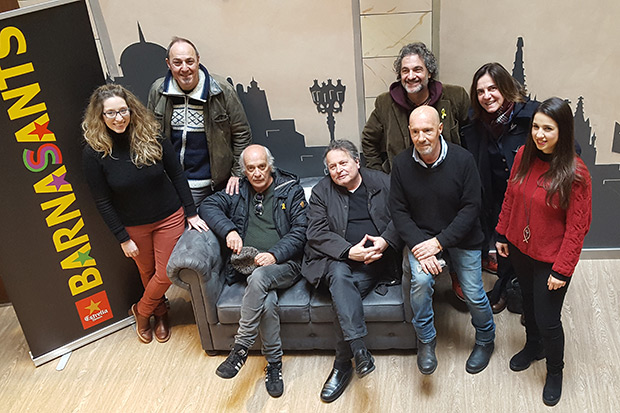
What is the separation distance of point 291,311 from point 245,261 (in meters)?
0.38

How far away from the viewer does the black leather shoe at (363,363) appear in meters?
2.75

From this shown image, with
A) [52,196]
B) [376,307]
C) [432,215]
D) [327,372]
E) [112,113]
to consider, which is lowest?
[327,372]

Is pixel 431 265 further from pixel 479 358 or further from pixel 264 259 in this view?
pixel 264 259

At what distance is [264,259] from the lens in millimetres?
3121

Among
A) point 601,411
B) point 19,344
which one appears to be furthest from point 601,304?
point 19,344

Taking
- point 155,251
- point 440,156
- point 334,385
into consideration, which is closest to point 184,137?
point 155,251

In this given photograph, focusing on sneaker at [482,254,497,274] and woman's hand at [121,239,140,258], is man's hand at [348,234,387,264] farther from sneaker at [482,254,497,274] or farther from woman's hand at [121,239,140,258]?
woman's hand at [121,239,140,258]

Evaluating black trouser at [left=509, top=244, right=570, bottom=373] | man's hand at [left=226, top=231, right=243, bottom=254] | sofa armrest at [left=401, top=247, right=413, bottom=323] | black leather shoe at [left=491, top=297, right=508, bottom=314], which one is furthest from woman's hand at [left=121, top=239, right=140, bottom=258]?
black leather shoe at [left=491, top=297, right=508, bottom=314]

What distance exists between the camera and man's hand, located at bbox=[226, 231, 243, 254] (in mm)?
3170

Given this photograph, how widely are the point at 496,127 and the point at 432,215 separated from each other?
60 cm

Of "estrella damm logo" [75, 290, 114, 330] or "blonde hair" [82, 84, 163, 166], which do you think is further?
"estrella damm logo" [75, 290, 114, 330]

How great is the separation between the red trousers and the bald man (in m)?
1.29

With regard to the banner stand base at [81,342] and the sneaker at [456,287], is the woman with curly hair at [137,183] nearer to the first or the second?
the banner stand base at [81,342]

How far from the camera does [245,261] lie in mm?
3170
